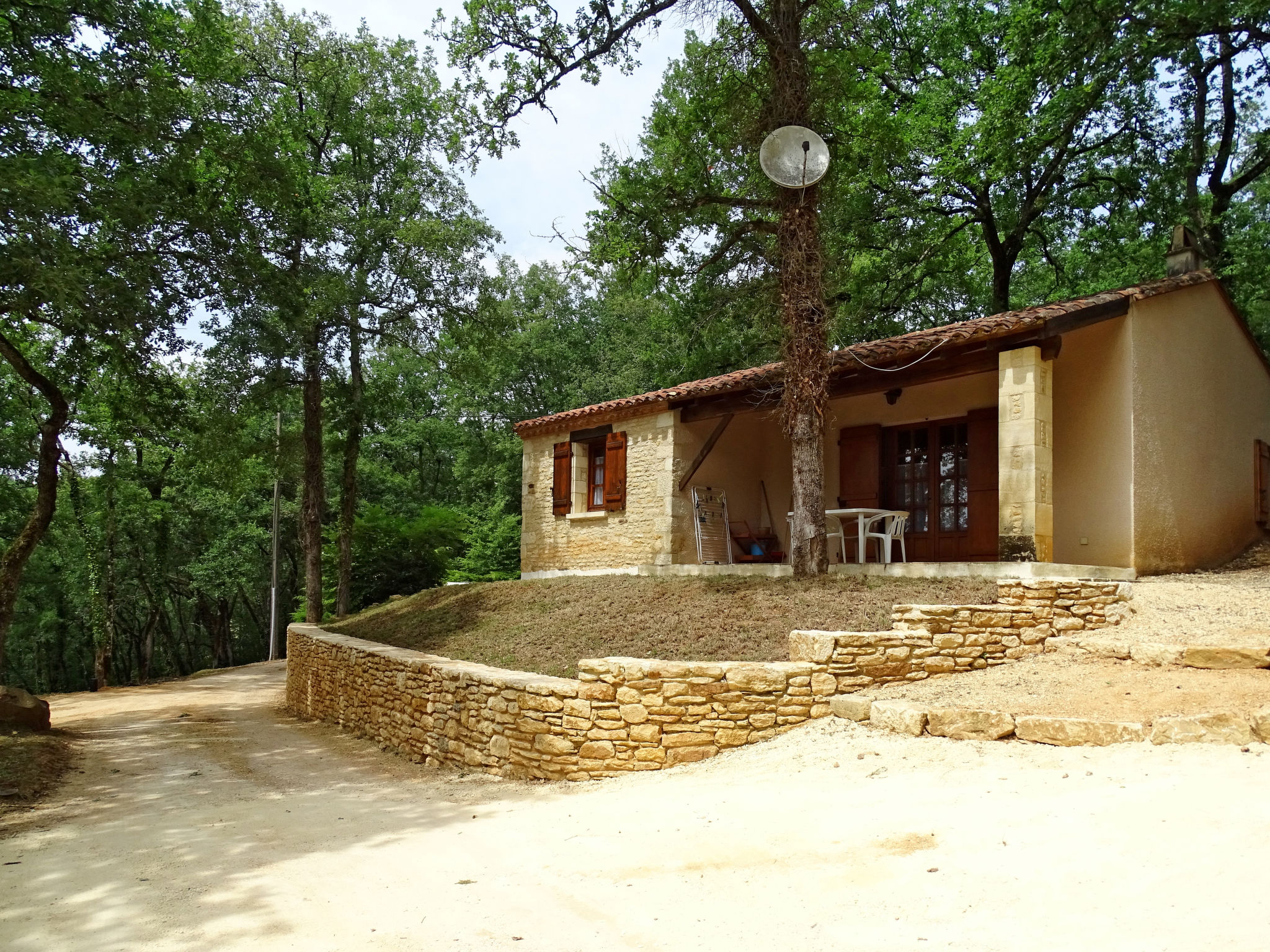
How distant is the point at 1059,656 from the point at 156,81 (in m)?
10.9

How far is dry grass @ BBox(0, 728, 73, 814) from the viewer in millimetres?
7023

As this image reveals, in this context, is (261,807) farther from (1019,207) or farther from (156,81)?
(1019,207)

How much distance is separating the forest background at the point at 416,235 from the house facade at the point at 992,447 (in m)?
1.84

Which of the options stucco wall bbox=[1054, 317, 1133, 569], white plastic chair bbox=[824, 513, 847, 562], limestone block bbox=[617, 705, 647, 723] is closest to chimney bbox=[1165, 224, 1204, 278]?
stucco wall bbox=[1054, 317, 1133, 569]

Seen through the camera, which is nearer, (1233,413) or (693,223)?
(1233,413)

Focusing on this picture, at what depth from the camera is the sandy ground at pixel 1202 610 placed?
677 centimetres

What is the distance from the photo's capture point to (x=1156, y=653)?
6559 millimetres

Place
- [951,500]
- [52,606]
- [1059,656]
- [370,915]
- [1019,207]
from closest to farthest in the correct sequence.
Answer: [370,915], [1059,656], [951,500], [1019,207], [52,606]

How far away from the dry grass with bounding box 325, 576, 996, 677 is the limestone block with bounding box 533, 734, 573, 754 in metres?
0.90

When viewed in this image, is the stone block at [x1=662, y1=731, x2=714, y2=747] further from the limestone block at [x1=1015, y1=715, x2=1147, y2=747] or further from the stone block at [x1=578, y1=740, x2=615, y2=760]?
the limestone block at [x1=1015, y1=715, x2=1147, y2=747]

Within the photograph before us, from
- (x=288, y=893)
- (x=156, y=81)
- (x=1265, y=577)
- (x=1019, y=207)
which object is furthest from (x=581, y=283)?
→ (x=288, y=893)

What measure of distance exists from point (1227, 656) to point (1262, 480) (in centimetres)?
770

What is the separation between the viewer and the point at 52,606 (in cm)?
2934

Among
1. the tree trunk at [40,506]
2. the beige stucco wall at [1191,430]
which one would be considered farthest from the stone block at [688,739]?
the tree trunk at [40,506]
